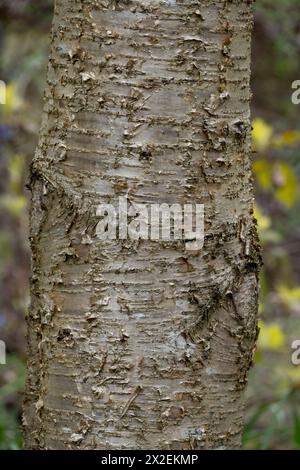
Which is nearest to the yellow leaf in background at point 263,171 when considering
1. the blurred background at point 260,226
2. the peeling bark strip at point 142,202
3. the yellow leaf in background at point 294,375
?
the blurred background at point 260,226

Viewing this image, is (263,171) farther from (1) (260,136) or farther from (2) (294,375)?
(2) (294,375)

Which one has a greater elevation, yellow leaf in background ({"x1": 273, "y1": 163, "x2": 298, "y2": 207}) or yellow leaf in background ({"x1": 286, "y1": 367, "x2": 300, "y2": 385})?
yellow leaf in background ({"x1": 273, "y1": 163, "x2": 298, "y2": 207})

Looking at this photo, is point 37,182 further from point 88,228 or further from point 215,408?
point 215,408

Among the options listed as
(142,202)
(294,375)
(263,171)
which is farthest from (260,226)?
(142,202)

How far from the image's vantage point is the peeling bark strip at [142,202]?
1345 millimetres

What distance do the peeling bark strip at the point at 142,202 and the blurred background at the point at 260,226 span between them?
92cm

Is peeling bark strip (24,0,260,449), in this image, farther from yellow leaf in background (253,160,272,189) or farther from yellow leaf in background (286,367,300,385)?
yellow leaf in background (286,367,300,385)

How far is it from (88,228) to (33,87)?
356 cm

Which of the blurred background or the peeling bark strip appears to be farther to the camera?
the blurred background

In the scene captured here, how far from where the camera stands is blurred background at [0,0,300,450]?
2.65 metres

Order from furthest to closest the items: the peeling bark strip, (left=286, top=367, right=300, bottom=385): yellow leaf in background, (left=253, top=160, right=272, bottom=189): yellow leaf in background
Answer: (left=286, top=367, right=300, bottom=385): yellow leaf in background → (left=253, top=160, right=272, bottom=189): yellow leaf in background → the peeling bark strip

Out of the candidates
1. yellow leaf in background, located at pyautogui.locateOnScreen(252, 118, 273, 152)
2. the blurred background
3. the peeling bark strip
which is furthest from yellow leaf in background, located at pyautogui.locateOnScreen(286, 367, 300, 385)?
the peeling bark strip

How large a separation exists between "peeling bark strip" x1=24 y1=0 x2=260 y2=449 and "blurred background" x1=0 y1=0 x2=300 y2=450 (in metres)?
0.92

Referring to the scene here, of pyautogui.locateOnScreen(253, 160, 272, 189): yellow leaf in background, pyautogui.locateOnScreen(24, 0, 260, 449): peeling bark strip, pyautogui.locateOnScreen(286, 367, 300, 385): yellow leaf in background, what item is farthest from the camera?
pyautogui.locateOnScreen(286, 367, 300, 385): yellow leaf in background
